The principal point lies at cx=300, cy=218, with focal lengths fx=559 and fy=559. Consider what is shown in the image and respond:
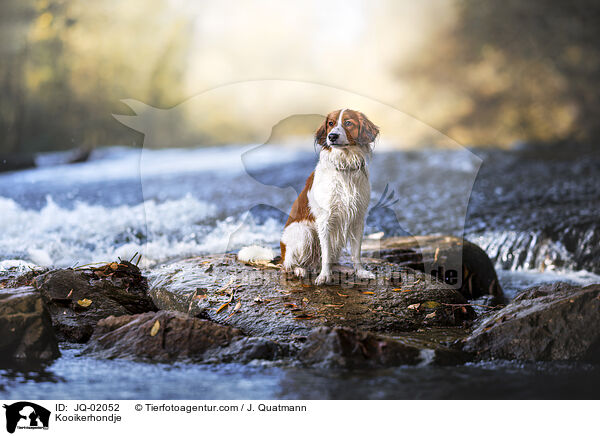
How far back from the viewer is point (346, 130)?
3.48 m

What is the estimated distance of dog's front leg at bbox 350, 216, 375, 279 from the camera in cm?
380

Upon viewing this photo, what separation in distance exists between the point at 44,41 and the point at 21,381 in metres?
5.85

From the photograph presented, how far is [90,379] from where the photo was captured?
9.64 feet

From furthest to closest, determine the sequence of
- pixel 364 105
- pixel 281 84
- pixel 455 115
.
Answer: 1. pixel 455 115
2. pixel 364 105
3. pixel 281 84

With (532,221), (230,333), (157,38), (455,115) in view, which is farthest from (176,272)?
(455,115)

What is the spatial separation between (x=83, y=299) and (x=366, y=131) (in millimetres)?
2205

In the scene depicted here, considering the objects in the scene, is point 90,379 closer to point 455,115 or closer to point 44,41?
point 44,41

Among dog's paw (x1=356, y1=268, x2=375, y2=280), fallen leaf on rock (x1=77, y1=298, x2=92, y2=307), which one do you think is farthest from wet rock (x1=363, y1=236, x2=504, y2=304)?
fallen leaf on rock (x1=77, y1=298, x2=92, y2=307)

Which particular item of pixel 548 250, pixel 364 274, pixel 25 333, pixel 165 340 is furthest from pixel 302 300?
pixel 548 250

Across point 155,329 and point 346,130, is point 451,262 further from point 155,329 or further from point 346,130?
point 155,329

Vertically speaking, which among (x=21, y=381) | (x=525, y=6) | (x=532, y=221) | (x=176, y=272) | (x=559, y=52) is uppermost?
(x=525, y=6)

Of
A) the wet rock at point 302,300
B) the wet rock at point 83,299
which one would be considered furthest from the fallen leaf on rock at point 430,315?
the wet rock at point 83,299

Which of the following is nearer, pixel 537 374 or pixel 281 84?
pixel 537 374
